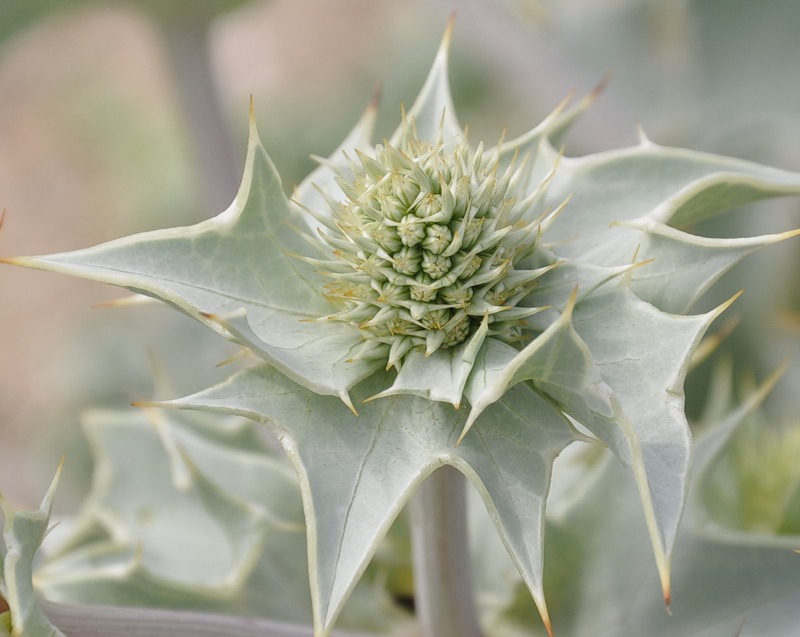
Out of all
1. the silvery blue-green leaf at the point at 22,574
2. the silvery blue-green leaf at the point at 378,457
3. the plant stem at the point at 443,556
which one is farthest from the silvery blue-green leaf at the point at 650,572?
the silvery blue-green leaf at the point at 22,574

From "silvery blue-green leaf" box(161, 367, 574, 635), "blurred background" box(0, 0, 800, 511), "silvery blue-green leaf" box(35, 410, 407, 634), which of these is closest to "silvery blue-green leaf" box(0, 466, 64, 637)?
"silvery blue-green leaf" box(161, 367, 574, 635)

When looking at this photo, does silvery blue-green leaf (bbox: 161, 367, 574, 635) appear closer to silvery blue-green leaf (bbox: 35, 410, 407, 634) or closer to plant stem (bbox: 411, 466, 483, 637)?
plant stem (bbox: 411, 466, 483, 637)

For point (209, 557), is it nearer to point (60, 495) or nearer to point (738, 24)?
point (60, 495)

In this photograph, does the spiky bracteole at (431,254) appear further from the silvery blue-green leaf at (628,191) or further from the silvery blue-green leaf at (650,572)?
the silvery blue-green leaf at (650,572)

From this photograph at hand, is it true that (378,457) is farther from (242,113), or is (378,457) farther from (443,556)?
(242,113)

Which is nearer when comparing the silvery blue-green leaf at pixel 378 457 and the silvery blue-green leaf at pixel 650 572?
the silvery blue-green leaf at pixel 378 457

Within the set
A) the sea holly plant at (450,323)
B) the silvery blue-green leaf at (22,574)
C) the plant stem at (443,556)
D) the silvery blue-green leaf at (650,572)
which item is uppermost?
the sea holly plant at (450,323)

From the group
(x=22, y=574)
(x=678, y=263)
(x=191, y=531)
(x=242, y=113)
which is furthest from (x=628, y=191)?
(x=242, y=113)

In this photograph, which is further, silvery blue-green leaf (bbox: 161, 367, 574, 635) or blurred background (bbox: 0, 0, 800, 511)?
blurred background (bbox: 0, 0, 800, 511)

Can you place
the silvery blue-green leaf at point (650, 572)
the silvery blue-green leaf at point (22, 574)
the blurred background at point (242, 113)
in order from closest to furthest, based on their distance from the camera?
the silvery blue-green leaf at point (22, 574), the silvery blue-green leaf at point (650, 572), the blurred background at point (242, 113)

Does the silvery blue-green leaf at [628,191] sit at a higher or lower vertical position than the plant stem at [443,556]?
higher
